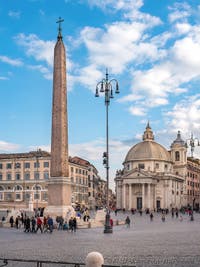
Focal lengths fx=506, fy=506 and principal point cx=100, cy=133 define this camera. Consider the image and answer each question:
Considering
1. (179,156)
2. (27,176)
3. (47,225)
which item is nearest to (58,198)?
(47,225)

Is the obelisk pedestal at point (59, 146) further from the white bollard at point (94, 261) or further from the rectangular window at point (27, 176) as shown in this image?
the rectangular window at point (27, 176)

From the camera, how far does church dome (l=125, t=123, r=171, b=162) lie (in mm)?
104312


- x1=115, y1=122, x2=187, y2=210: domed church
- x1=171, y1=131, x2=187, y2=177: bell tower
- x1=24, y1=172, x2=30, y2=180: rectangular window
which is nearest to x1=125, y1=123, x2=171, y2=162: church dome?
x1=115, y1=122, x2=187, y2=210: domed church

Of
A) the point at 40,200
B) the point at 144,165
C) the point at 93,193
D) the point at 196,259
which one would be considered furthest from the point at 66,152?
the point at 93,193

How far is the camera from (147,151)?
105m

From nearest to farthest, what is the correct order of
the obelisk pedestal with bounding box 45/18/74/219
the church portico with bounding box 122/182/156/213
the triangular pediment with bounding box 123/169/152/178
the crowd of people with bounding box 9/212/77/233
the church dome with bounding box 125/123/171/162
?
the crowd of people with bounding box 9/212/77/233 < the obelisk pedestal with bounding box 45/18/74/219 < the triangular pediment with bounding box 123/169/152/178 < the church portico with bounding box 122/182/156/213 < the church dome with bounding box 125/123/171/162

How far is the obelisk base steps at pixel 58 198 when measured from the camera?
34312 millimetres

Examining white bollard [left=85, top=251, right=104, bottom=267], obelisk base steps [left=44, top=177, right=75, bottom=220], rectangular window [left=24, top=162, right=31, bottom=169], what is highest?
rectangular window [left=24, top=162, right=31, bottom=169]

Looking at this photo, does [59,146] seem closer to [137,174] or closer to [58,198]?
[58,198]

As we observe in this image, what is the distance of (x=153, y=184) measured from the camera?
100500 millimetres

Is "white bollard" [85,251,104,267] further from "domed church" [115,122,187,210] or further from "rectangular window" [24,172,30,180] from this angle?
"domed church" [115,122,187,210]

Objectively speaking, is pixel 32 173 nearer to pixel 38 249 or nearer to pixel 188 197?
pixel 188 197

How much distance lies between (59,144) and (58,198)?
12.4ft

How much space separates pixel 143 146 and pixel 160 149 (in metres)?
3.70
